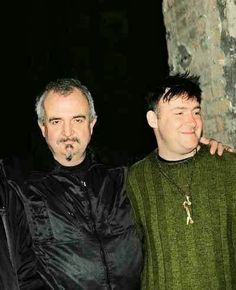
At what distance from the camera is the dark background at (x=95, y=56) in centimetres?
759

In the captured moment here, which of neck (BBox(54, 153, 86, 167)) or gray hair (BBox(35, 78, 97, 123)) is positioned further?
gray hair (BBox(35, 78, 97, 123))

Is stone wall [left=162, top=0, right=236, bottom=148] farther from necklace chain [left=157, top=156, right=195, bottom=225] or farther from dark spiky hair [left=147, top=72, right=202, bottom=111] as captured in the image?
necklace chain [left=157, top=156, right=195, bottom=225]

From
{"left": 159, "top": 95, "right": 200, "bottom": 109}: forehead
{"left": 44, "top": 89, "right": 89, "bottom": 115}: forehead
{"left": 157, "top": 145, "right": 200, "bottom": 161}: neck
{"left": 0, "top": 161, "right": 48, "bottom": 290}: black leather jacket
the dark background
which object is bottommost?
{"left": 0, "top": 161, "right": 48, "bottom": 290}: black leather jacket

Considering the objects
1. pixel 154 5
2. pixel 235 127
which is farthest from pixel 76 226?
pixel 154 5

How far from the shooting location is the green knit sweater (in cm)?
215

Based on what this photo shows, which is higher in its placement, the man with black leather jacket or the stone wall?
the stone wall

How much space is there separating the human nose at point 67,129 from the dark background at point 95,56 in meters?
5.14

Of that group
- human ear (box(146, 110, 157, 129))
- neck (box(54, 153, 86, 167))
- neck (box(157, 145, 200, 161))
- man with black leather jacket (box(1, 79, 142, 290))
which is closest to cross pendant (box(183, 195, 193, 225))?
neck (box(157, 145, 200, 161))

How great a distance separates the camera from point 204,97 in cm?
292

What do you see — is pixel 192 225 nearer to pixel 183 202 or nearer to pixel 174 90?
pixel 183 202

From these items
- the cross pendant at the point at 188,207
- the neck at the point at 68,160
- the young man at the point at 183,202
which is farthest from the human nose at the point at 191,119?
the neck at the point at 68,160

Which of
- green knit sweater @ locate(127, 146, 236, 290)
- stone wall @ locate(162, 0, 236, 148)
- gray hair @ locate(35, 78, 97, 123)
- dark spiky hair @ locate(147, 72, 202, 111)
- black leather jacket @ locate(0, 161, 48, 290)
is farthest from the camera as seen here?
stone wall @ locate(162, 0, 236, 148)

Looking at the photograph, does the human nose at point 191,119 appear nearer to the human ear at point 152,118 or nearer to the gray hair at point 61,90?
the human ear at point 152,118

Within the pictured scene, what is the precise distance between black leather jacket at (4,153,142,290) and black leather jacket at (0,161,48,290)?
0.04 meters
